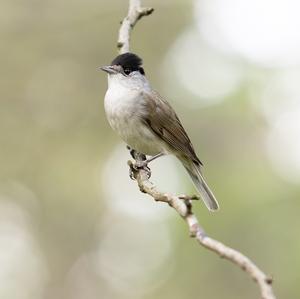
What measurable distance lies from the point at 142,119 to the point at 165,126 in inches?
9.6

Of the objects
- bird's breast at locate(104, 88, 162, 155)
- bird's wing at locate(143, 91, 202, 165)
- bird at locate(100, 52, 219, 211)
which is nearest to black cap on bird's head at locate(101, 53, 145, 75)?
bird at locate(100, 52, 219, 211)

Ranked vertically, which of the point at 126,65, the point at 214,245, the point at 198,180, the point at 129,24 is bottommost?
the point at 214,245

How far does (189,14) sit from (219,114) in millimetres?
1899

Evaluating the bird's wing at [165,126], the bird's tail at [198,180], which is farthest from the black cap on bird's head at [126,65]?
the bird's tail at [198,180]

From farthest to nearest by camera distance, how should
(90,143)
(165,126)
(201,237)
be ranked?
(90,143) < (165,126) < (201,237)

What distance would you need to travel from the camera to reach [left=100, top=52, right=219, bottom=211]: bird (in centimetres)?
516

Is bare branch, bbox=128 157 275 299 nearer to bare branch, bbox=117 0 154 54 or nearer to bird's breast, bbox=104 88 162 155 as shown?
bare branch, bbox=117 0 154 54

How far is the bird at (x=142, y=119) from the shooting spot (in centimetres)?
516

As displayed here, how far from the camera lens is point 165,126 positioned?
549cm

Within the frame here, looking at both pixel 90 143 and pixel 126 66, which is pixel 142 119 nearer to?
pixel 126 66

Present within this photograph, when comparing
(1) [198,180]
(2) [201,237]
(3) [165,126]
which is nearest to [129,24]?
(3) [165,126]

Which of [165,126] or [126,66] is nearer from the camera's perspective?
[126,66]

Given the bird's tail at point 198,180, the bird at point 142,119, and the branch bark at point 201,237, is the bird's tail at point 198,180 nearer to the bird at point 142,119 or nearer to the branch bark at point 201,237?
the bird at point 142,119

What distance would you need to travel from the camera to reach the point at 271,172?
9109 millimetres
